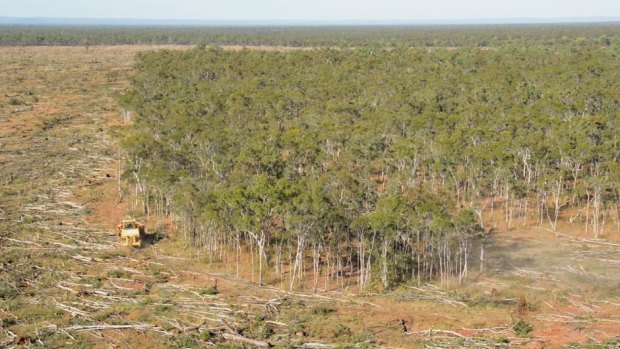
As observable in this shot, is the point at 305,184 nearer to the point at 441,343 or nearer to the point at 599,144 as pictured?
the point at 441,343

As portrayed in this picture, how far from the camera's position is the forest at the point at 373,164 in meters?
35.3

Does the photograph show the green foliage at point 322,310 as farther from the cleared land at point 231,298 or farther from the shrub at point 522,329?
the shrub at point 522,329

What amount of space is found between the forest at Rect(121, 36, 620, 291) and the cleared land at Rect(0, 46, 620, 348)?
2316 mm

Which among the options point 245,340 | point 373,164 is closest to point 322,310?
point 245,340

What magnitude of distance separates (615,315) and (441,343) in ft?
31.0

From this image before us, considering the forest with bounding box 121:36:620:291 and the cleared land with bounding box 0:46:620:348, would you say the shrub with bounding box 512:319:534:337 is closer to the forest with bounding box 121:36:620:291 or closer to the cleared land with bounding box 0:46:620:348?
the cleared land with bounding box 0:46:620:348

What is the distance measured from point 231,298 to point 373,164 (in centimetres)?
2165

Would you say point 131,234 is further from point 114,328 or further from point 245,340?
point 245,340

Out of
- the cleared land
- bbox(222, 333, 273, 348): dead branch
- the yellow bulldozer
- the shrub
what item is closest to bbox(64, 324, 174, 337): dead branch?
the cleared land

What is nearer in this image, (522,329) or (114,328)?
(522,329)

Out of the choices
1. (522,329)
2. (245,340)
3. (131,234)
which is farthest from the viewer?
(131,234)

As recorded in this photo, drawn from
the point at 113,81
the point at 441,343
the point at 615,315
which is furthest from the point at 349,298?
the point at 113,81

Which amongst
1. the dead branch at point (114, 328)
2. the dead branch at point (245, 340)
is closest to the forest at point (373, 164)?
the dead branch at point (245, 340)

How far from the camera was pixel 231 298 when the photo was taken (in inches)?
1287
